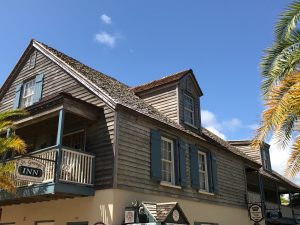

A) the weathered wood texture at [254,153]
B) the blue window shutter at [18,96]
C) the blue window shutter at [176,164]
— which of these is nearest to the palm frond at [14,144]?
the blue window shutter at [18,96]

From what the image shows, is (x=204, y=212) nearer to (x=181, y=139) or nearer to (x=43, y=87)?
(x=181, y=139)

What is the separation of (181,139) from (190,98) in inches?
122

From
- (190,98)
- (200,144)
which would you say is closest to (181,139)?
(200,144)

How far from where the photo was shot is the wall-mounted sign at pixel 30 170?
380 inches

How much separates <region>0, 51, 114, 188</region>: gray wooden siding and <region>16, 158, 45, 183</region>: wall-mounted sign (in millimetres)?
1859

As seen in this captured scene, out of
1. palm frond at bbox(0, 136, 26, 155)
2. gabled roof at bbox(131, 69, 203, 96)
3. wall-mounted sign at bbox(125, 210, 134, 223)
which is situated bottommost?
wall-mounted sign at bbox(125, 210, 134, 223)

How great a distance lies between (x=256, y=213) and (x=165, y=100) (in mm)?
6902

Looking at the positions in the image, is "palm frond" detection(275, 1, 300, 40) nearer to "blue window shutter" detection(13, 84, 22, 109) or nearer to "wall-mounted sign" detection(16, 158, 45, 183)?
"wall-mounted sign" detection(16, 158, 45, 183)

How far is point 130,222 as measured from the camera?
35.1 feet

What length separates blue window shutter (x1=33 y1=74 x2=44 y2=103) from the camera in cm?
1523

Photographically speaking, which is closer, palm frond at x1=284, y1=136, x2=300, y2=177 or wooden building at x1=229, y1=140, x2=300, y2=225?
palm frond at x1=284, y1=136, x2=300, y2=177

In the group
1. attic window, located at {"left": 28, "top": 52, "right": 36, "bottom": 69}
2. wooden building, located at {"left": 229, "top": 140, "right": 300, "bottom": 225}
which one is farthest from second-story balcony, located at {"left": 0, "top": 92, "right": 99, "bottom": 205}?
wooden building, located at {"left": 229, "top": 140, "right": 300, "bottom": 225}

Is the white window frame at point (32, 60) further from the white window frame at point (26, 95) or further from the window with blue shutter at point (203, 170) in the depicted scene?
the window with blue shutter at point (203, 170)

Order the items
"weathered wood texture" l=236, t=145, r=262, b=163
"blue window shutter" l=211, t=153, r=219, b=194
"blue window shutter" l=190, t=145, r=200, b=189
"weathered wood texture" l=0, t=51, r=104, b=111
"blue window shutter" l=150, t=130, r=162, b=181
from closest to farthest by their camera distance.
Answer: "blue window shutter" l=150, t=130, r=162, b=181
"weathered wood texture" l=0, t=51, r=104, b=111
"blue window shutter" l=190, t=145, r=200, b=189
"blue window shutter" l=211, t=153, r=219, b=194
"weathered wood texture" l=236, t=145, r=262, b=163
